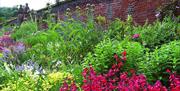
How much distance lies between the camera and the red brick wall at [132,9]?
8211 millimetres

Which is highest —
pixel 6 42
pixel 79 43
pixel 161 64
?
pixel 161 64

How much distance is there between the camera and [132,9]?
8.85m

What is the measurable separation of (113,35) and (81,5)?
13.2ft

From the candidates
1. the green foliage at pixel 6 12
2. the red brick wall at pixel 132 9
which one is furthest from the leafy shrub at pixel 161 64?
the green foliage at pixel 6 12

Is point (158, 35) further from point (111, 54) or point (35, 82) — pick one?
point (35, 82)

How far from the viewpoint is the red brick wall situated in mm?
8211

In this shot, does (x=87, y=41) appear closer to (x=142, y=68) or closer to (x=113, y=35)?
(x=113, y=35)

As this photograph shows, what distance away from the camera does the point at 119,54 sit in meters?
4.91

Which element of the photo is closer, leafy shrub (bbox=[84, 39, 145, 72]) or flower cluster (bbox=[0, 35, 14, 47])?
leafy shrub (bbox=[84, 39, 145, 72])

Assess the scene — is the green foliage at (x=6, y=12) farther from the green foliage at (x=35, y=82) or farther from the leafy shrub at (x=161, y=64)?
the leafy shrub at (x=161, y=64)

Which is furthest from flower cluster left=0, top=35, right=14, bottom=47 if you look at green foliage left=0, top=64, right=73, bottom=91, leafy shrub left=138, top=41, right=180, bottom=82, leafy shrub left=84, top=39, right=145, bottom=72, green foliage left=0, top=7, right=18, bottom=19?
green foliage left=0, top=7, right=18, bottom=19

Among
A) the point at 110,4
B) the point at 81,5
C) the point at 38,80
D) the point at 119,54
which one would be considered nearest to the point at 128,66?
the point at 119,54

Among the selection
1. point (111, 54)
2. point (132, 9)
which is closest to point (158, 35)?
point (111, 54)

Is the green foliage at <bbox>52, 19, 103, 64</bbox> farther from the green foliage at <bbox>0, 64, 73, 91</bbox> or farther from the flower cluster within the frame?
the flower cluster
